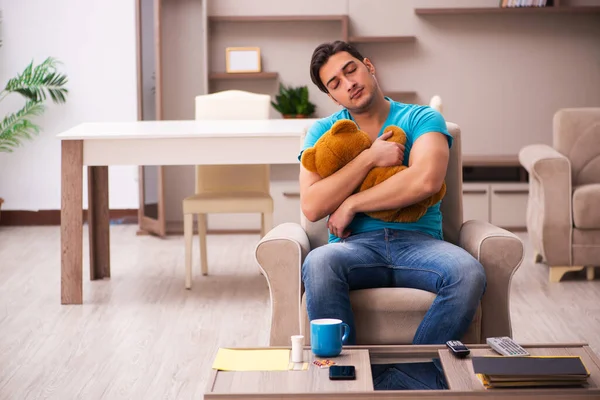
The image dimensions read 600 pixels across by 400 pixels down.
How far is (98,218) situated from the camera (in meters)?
4.38

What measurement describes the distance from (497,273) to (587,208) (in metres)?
1.77

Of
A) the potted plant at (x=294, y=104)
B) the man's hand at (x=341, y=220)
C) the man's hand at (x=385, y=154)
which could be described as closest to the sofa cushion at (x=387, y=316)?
the man's hand at (x=341, y=220)

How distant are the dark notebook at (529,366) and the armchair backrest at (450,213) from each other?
3.39 feet

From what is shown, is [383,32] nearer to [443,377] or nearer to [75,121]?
[75,121]

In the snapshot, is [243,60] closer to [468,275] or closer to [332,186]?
[332,186]

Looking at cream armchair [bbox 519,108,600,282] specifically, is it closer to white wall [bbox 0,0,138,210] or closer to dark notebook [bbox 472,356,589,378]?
dark notebook [bbox 472,356,589,378]

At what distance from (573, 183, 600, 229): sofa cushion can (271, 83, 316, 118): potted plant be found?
2071 millimetres

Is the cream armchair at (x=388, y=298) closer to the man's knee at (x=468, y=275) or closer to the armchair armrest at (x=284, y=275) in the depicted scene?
the armchair armrest at (x=284, y=275)

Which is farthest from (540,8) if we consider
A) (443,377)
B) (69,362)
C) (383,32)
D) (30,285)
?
(443,377)

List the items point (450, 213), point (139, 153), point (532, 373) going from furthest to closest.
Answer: point (139, 153) < point (450, 213) < point (532, 373)

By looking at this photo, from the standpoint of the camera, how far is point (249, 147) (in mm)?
3895

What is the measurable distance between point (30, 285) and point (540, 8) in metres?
3.55

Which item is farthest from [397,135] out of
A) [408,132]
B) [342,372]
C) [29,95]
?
[29,95]

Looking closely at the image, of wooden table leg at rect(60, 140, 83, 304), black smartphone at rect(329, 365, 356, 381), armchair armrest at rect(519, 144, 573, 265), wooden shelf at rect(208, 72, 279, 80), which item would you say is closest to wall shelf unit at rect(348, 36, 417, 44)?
wooden shelf at rect(208, 72, 279, 80)
